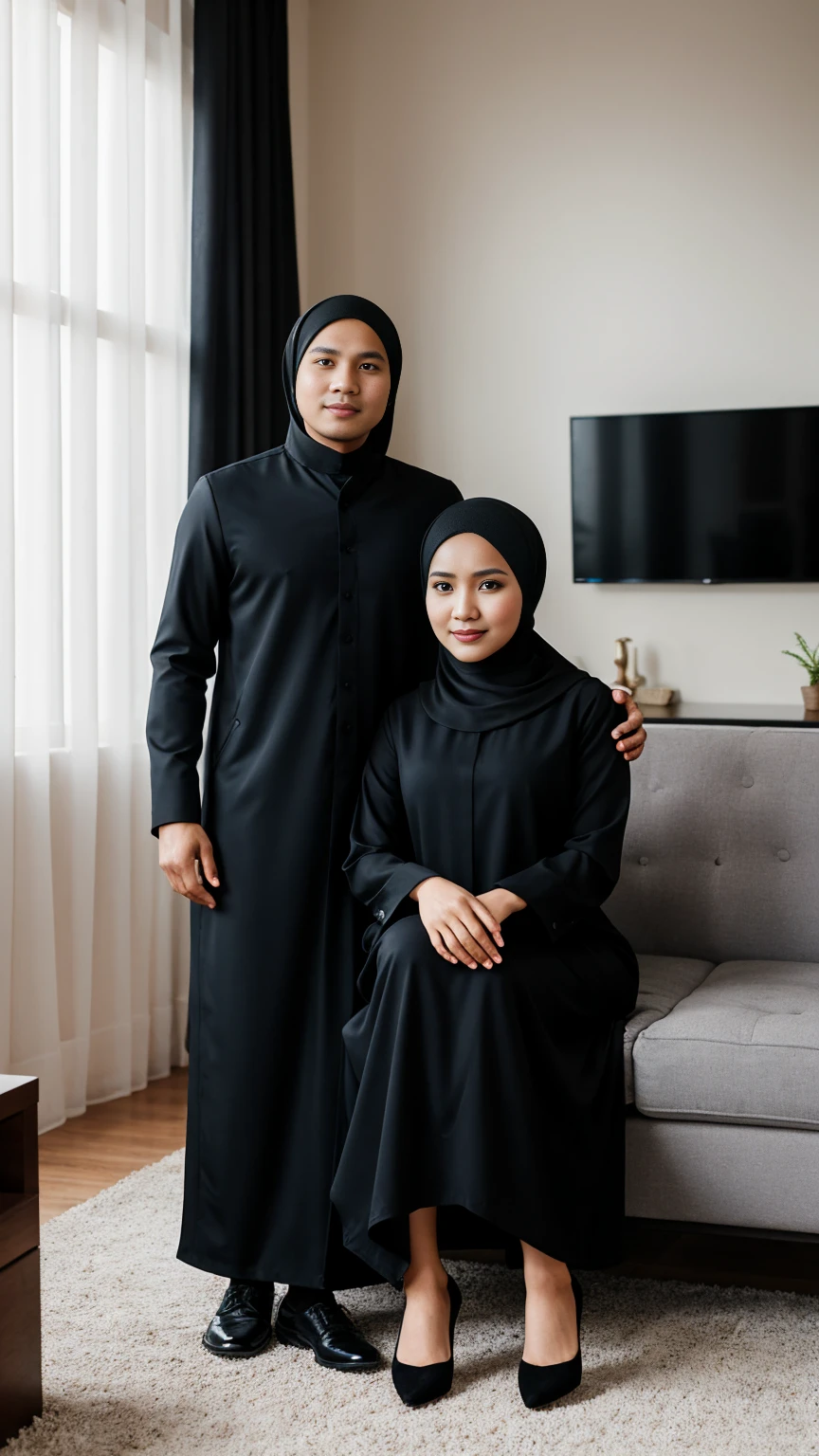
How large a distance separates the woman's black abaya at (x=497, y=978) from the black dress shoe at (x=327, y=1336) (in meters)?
0.18

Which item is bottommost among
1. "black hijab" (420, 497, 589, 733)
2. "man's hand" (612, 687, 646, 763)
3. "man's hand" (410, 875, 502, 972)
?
"man's hand" (410, 875, 502, 972)

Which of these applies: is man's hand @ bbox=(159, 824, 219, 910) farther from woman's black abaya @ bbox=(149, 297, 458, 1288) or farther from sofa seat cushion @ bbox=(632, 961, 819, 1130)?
sofa seat cushion @ bbox=(632, 961, 819, 1130)

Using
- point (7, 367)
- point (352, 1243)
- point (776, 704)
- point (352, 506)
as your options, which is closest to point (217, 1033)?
point (352, 1243)

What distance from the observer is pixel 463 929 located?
6.11 ft

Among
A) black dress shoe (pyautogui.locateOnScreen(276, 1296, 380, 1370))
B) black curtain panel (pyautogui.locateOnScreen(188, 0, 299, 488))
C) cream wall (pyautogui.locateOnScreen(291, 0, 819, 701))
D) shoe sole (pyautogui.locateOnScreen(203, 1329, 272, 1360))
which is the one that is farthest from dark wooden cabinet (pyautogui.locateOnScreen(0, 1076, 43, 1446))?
cream wall (pyautogui.locateOnScreen(291, 0, 819, 701))

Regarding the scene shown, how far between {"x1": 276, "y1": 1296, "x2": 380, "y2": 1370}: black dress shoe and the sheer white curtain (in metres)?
1.27

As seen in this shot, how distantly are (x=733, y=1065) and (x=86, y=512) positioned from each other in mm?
2135

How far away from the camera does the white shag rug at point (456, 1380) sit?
176 cm

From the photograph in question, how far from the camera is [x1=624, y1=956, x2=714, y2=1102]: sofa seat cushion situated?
Result: 2.10 meters

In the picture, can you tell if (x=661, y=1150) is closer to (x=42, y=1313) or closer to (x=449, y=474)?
(x=42, y=1313)

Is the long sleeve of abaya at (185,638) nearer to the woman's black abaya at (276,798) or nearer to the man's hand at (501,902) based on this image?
the woman's black abaya at (276,798)

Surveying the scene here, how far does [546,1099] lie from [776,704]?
3151mm

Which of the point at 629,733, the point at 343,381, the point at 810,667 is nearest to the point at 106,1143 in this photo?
the point at 629,733

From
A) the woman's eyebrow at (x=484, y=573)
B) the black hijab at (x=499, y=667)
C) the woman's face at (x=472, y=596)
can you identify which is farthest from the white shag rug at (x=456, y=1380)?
the woman's eyebrow at (x=484, y=573)
